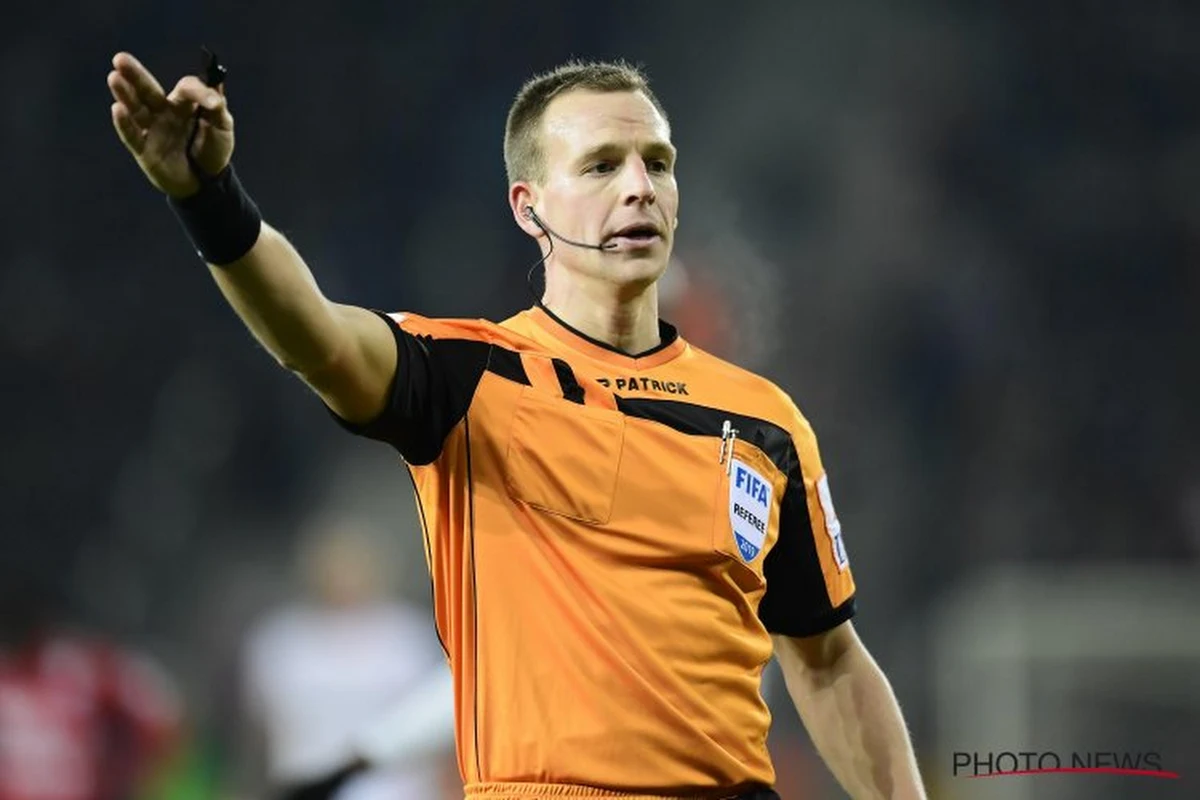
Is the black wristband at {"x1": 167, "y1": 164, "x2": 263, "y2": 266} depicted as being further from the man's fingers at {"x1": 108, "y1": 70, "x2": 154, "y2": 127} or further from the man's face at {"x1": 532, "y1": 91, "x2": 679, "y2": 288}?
the man's face at {"x1": 532, "y1": 91, "x2": 679, "y2": 288}

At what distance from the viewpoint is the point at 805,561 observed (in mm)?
3283

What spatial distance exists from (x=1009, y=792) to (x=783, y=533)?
4.38 meters

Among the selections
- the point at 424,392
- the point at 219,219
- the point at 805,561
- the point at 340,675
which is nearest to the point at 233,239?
the point at 219,219

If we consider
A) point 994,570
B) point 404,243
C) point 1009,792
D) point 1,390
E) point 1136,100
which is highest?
point 1136,100

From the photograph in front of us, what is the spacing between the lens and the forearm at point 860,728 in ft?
10.8

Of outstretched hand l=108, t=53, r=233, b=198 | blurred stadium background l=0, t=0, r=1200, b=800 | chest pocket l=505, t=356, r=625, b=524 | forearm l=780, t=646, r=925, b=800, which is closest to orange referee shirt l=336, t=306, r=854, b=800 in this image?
chest pocket l=505, t=356, r=625, b=524

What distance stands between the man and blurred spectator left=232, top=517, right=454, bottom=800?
371cm

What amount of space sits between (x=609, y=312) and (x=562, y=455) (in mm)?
382

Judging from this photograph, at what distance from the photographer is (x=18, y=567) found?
27.6ft

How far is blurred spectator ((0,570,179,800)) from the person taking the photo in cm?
749

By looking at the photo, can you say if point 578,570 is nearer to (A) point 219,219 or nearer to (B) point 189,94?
(A) point 219,219

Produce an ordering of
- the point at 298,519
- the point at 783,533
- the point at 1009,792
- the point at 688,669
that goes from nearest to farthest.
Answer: the point at 688,669 < the point at 783,533 < the point at 1009,792 < the point at 298,519

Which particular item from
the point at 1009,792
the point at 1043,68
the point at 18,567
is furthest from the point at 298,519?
the point at 1043,68

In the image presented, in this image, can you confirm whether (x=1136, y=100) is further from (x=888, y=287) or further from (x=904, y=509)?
(x=904, y=509)
